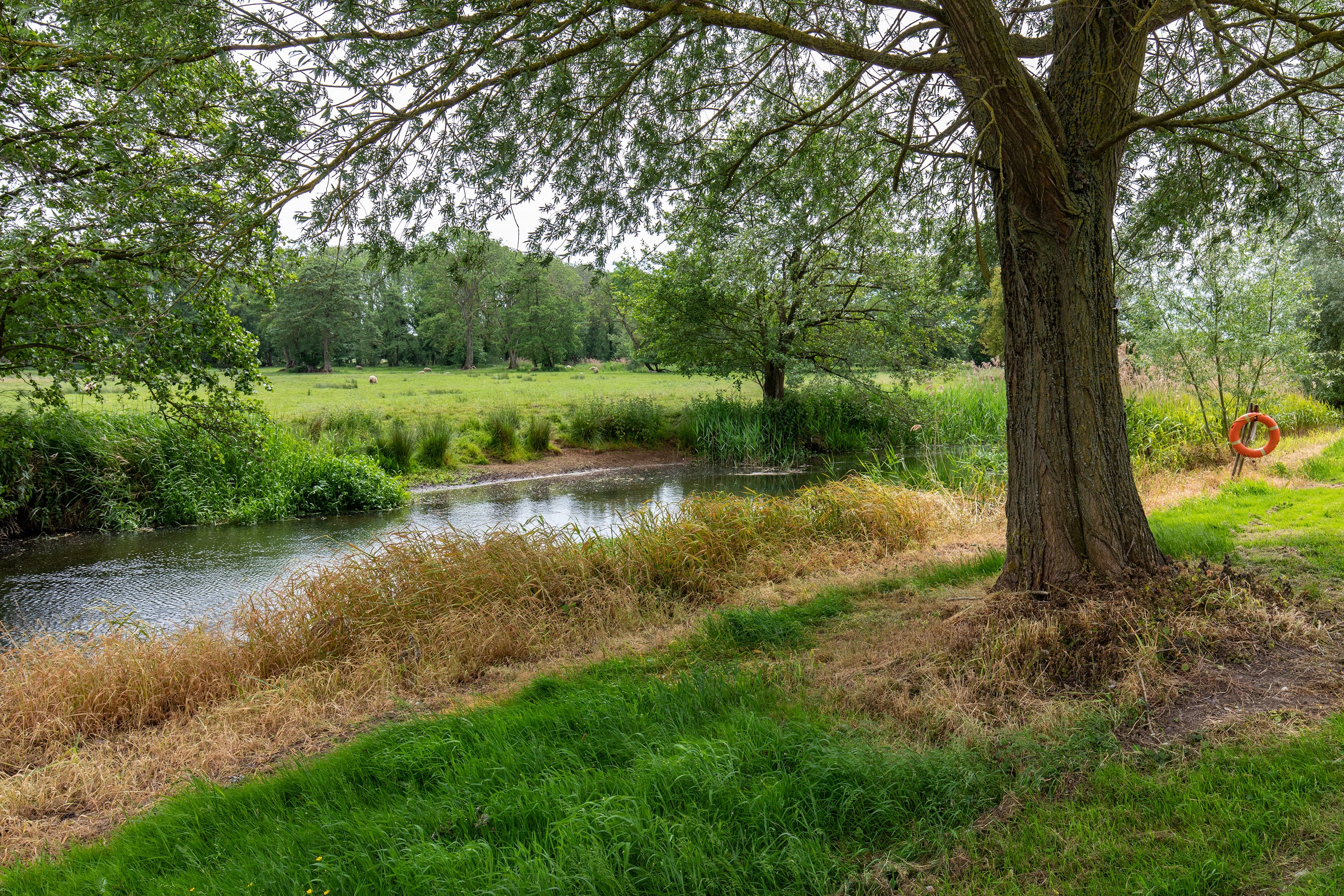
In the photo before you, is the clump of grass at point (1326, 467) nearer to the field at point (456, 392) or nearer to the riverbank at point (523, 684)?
the riverbank at point (523, 684)

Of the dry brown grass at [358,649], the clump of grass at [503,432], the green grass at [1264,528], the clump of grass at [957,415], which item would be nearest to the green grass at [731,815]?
the dry brown grass at [358,649]

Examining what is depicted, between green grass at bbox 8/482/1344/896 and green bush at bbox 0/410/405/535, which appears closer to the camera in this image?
green grass at bbox 8/482/1344/896

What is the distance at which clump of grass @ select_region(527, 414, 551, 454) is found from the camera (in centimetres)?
1838

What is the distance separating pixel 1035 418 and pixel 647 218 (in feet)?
10.7

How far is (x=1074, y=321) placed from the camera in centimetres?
412

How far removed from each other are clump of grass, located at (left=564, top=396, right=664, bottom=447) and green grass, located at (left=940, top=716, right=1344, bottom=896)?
55.9ft

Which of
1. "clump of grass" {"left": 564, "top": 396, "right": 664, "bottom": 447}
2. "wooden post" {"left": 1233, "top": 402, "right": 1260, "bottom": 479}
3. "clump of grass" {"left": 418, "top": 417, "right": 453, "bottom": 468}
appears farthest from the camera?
"clump of grass" {"left": 564, "top": 396, "right": 664, "bottom": 447}

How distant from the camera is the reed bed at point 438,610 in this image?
485 cm

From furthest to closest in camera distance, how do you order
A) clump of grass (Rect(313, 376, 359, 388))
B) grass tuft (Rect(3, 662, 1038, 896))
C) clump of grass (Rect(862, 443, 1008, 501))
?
1. clump of grass (Rect(313, 376, 359, 388))
2. clump of grass (Rect(862, 443, 1008, 501))
3. grass tuft (Rect(3, 662, 1038, 896))

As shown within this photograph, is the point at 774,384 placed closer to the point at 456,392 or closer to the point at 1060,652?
the point at 456,392

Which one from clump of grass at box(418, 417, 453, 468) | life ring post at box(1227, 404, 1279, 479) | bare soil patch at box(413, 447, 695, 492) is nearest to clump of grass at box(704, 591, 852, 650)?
life ring post at box(1227, 404, 1279, 479)

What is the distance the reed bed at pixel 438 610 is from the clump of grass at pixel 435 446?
910 centimetres

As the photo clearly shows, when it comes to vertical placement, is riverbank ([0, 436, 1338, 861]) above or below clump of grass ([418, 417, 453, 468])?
below

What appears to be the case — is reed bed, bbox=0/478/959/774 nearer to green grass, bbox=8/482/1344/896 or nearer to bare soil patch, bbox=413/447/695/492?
green grass, bbox=8/482/1344/896
